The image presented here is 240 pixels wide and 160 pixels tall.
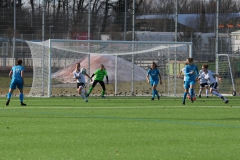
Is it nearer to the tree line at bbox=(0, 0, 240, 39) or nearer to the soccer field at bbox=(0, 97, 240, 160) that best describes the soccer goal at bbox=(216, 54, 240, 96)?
the tree line at bbox=(0, 0, 240, 39)

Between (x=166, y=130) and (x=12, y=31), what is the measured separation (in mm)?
23713

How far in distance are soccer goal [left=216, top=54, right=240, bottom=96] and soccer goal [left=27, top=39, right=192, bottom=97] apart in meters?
2.40

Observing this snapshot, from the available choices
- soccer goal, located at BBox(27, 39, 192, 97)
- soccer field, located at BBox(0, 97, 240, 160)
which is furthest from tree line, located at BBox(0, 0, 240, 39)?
soccer field, located at BBox(0, 97, 240, 160)

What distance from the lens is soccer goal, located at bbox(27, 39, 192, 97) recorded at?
35.0m

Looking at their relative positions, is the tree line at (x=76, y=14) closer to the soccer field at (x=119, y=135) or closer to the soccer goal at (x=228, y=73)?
the soccer goal at (x=228, y=73)

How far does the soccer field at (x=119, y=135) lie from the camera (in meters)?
11.1

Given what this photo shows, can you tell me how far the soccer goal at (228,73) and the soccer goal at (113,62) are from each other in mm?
2395

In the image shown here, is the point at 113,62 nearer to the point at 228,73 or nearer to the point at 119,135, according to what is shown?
the point at 228,73

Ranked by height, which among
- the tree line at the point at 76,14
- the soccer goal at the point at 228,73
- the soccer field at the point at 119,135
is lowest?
the soccer field at the point at 119,135

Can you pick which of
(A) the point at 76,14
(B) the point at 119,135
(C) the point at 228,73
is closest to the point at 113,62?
(A) the point at 76,14

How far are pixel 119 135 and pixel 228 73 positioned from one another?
24.8 m

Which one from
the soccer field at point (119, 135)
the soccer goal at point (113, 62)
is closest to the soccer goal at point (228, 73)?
the soccer goal at point (113, 62)

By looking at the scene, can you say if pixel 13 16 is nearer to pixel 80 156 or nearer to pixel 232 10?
pixel 232 10

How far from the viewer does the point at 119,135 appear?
14.1 m
